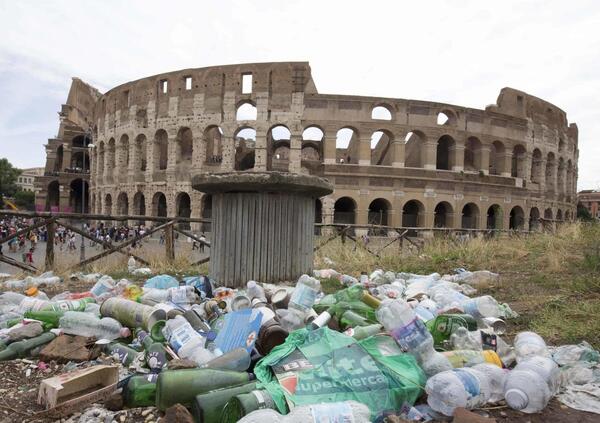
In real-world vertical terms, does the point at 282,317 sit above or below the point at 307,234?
below

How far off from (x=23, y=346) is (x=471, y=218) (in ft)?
84.9

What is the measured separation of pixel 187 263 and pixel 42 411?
5.50 metres

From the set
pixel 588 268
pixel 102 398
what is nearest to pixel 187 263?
pixel 102 398

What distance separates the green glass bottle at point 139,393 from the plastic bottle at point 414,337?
1.46 m

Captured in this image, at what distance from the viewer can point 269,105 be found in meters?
22.3

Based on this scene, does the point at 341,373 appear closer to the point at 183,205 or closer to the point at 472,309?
the point at 472,309

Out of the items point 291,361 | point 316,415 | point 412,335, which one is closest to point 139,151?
point 291,361

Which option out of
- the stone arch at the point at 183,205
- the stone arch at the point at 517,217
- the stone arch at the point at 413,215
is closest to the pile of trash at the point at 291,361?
the stone arch at the point at 413,215

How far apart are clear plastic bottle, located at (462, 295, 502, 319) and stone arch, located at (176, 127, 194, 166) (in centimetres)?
2270

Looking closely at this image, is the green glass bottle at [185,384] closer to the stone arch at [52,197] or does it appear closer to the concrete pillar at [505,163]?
the concrete pillar at [505,163]

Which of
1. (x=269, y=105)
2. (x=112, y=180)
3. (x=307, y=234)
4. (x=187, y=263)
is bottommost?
(x=187, y=263)

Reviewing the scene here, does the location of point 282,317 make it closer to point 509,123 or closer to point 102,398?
point 102,398

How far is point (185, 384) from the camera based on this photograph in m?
1.97

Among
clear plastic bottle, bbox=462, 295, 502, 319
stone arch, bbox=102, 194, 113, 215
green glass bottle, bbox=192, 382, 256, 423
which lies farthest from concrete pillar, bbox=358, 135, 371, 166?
green glass bottle, bbox=192, 382, 256, 423
